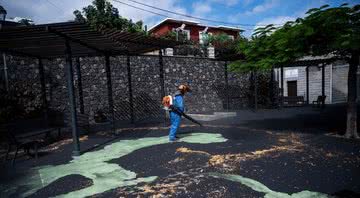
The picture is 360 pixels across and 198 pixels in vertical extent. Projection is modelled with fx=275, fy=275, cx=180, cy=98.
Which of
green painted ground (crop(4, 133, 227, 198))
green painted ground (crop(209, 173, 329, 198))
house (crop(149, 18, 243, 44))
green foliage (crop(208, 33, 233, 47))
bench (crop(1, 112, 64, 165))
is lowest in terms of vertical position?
green painted ground (crop(4, 133, 227, 198))

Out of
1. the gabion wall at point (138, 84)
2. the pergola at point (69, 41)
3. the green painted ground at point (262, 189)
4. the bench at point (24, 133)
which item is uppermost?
the pergola at point (69, 41)

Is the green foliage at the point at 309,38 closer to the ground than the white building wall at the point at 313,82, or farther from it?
farther from it

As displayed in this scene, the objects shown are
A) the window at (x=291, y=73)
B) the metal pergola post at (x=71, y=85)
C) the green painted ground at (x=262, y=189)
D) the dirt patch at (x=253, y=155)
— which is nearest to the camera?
the green painted ground at (x=262, y=189)

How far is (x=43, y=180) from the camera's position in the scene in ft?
18.8

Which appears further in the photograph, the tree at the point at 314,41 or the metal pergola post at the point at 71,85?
the metal pergola post at the point at 71,85

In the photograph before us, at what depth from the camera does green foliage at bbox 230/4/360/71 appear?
6.98 m

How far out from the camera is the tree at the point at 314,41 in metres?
7.00

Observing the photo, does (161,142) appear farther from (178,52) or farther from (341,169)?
(178,52)

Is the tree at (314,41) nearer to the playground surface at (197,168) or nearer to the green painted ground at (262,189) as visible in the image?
the playground surface at (197,168)

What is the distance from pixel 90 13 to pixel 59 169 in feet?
77.2

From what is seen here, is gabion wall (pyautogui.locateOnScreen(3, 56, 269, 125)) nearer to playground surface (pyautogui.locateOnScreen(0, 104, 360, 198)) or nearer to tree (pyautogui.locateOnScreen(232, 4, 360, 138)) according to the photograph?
playground surface (pyautogui.locateOnScreen(0, 104, 360, 198))

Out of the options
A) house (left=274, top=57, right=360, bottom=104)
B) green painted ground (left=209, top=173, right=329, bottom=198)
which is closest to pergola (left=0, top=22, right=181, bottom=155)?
green painted ground (left=209, top=173, right=329, bottom=198)

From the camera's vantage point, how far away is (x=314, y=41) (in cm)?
801

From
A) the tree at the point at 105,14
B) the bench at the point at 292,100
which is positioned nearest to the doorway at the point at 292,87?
the bench at the point at 292,100
